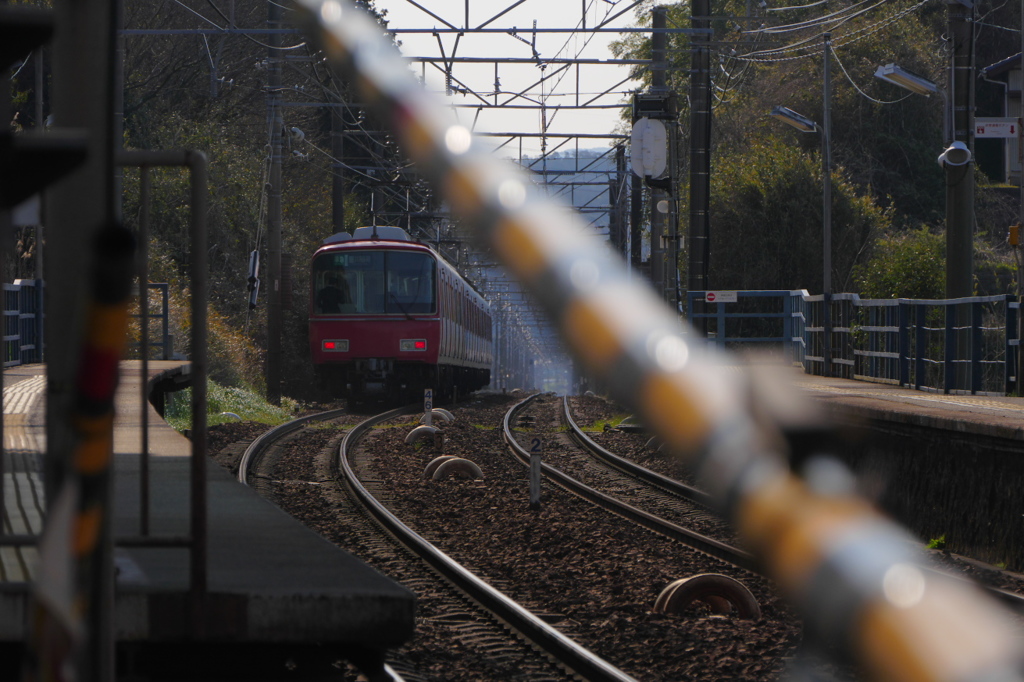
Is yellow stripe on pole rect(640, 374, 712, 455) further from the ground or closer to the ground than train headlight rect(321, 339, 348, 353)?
further from the ground

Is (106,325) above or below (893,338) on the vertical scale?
above

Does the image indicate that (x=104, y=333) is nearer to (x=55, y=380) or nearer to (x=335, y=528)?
(x=55, y=380)

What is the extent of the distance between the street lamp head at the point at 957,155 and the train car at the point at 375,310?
11.8m

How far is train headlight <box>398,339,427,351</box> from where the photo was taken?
24297 millimetres

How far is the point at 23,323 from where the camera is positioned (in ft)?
57.4

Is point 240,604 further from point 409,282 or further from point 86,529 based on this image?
point 409,282

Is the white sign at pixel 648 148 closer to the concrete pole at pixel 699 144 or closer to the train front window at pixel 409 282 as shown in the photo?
the concrete pole at pixel 699 144

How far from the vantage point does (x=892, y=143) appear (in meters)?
43.4

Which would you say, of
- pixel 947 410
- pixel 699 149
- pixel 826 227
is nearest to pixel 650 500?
pixel 947 410

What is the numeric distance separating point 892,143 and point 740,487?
44.9 m

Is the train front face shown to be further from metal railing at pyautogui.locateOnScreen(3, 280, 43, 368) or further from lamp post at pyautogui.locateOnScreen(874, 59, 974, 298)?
lamp post at pyautogui.locateOnScreen(874, 59, 974, 298)

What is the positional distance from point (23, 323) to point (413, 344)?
8.51 meters

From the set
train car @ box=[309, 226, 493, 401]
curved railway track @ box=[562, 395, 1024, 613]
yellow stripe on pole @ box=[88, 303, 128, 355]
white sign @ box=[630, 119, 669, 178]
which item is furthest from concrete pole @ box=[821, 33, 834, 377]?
yellow stripe on pole @ box=[88, 303, 128, 355]

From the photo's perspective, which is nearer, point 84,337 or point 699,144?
point 84,337
